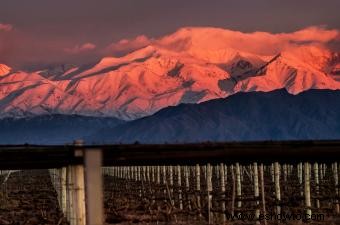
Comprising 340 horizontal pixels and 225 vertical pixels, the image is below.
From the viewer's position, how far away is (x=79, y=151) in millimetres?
11094

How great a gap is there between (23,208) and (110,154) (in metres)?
37.1

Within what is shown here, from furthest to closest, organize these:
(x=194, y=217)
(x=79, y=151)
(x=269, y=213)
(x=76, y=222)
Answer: (x=194, y=217)
(x=269, y=213)
(x=76, y=222)
(x=79, y=151)

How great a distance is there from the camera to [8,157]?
13695 mm

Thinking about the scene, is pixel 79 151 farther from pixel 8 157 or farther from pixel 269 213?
pixel 269 213

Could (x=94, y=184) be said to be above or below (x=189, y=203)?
below

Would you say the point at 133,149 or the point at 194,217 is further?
the point at 194,217

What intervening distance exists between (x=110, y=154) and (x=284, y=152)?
112 inches


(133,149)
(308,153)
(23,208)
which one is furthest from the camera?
(23,208)

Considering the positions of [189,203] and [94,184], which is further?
[189,203]

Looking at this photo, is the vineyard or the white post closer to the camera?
the white post

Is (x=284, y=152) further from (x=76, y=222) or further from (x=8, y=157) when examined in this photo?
(x=76, y=222)

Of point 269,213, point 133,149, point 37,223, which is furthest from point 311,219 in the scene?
point 133,149

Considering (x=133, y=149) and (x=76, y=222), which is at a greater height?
(x=133, y=149)

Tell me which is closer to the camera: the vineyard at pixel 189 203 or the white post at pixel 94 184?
the white post at pixel 94 184
